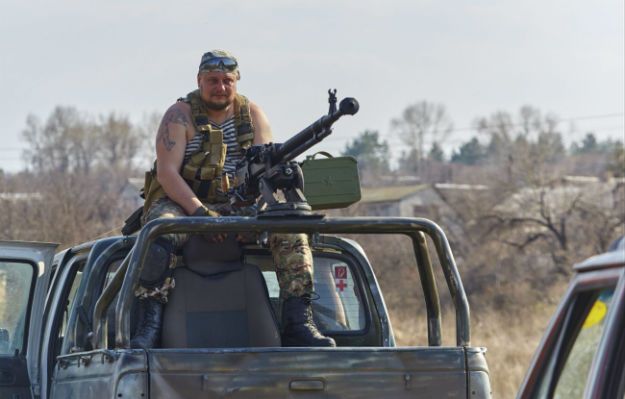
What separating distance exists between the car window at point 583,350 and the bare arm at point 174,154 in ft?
12.2

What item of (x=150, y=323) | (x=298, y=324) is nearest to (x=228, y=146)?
(x=298, y=324)

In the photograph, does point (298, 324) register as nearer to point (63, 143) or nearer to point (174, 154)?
point (174, 154)

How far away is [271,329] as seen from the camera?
25.9ft

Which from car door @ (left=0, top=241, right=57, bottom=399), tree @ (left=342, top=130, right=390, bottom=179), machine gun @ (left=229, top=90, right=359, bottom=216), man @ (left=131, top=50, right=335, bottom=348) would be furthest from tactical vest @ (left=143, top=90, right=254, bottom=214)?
tree @ (left=342, top=130, right=390, bottom=179)

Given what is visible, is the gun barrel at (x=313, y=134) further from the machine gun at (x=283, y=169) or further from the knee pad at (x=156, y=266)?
the knee pad at (x=156, y=266)

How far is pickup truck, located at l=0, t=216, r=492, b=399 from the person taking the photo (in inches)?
256

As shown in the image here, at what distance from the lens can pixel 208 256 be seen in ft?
26.3

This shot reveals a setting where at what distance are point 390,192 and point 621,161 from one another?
92.0 ft

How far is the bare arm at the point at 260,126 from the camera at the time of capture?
871cm

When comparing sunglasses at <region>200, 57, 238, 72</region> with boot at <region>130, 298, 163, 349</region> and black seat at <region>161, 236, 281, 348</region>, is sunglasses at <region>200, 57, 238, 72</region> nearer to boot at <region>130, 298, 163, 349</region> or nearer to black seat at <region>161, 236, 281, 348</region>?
black seat at <region>161, 236, 281, 348</region>

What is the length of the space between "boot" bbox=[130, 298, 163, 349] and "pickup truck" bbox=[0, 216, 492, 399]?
0.05m

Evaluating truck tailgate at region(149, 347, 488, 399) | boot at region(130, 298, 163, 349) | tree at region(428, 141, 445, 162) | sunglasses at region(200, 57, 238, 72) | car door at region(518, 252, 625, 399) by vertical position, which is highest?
tree at region(428, 141, 445, 162)

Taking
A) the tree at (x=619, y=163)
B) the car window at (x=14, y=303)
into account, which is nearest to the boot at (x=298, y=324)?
the car window at (x=14, y=303)

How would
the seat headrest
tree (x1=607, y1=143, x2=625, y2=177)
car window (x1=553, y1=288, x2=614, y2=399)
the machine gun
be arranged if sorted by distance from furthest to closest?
tree (x1=607, y1=143, x2=625, y2=177), the seat headrest, the machine gun, car window (x1=553, y1=288, x2=614, y2=399)
